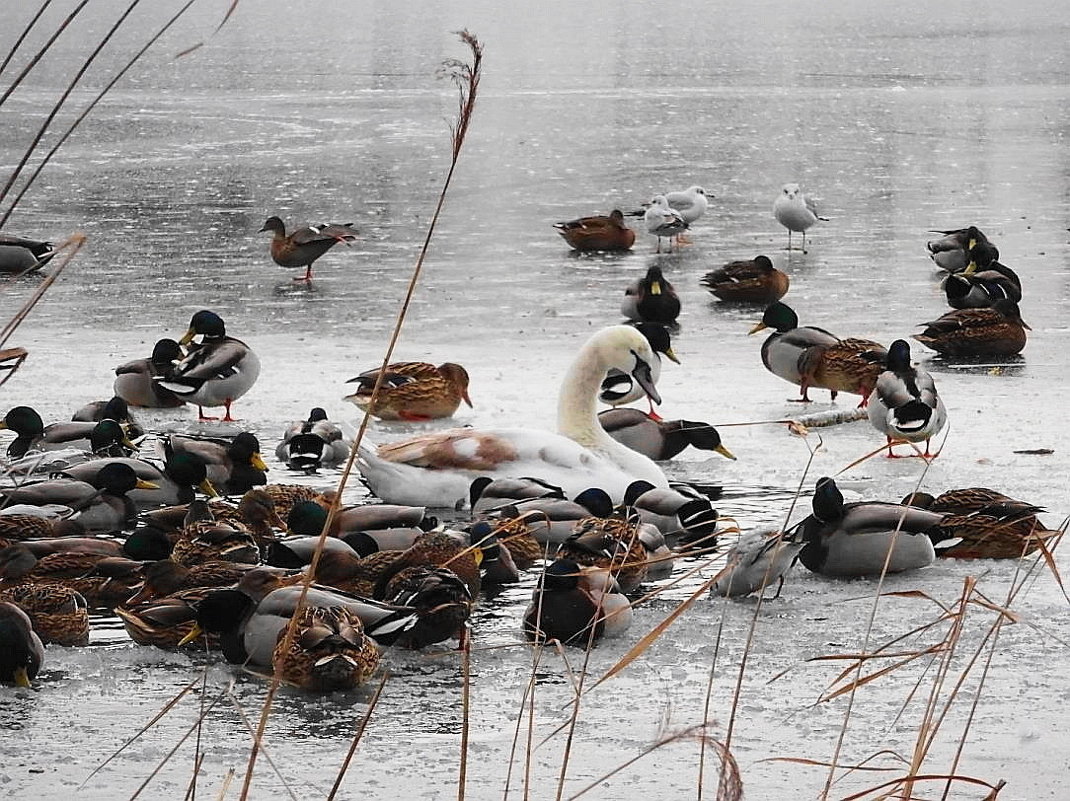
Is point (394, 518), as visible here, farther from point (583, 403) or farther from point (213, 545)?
point (583, 403)

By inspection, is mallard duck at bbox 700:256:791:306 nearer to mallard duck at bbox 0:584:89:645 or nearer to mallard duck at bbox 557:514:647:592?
mallard duck at bbox 557:514:647:592

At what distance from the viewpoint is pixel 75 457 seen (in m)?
6.23

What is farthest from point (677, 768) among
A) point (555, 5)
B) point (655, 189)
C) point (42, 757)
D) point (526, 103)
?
point (555, 5)

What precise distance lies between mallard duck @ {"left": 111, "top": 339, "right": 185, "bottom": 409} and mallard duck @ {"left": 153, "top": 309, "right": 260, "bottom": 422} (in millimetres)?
43

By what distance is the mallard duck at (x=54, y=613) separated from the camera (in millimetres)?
4551

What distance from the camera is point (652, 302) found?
969 centimetres

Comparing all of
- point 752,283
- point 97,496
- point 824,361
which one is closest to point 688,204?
point 752,283

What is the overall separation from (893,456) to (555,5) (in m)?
54.7

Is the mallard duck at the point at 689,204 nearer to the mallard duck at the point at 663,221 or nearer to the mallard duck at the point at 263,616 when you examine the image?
→ the mallard duck at the point at 663,221

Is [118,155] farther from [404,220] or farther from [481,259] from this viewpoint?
[481,259]

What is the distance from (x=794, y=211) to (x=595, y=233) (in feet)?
4.78

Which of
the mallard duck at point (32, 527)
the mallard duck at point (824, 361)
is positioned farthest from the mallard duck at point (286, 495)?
the mallard duck at point (824, 361)

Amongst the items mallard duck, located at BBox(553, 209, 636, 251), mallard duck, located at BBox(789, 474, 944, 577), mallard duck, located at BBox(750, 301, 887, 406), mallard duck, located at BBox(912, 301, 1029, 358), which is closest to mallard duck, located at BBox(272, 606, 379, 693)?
mallard duck, located at BBox(789, 474, 944, 577)

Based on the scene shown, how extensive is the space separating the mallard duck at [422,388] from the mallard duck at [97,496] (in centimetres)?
169
